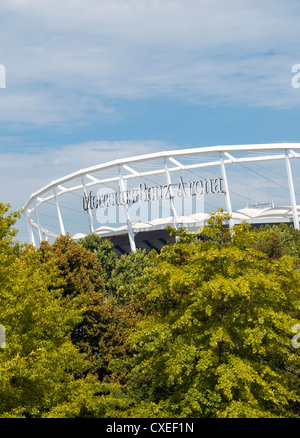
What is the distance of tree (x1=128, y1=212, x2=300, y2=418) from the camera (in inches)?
741

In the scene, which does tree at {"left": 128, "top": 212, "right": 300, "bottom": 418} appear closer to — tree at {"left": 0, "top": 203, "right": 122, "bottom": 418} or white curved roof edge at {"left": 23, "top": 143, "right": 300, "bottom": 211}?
tree at {"left": 0, "top": 203, "right": 122, "bottom": 418}

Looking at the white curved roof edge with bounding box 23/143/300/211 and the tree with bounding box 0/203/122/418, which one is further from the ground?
the white curved roof edge with bounding box 23/143/300/211

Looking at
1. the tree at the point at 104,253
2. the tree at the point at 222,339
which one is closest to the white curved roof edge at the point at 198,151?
the tree at the point at 104,253

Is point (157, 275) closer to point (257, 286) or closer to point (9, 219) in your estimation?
point (257, 286)

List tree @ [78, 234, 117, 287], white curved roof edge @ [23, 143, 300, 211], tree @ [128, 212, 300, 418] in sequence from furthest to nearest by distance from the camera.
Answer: white curved roof edge @ [23, 143, 300, 211] < tree @ [78, 234, 117, 287] < tree @ [128, 212, 300, 418]

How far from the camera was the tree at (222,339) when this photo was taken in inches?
741

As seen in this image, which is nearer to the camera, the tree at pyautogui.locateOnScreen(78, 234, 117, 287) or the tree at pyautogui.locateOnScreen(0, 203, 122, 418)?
the tree at pyautogui.locateOnScreen(0, 203, 122, 418)

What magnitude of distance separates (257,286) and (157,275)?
14.1 feet

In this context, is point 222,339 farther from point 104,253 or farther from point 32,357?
point 104,253

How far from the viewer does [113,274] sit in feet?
166

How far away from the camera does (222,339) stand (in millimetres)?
19062

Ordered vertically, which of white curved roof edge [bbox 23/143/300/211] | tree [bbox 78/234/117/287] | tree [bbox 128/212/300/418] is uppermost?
white curved roof edge [bbox 23/143/300/211]

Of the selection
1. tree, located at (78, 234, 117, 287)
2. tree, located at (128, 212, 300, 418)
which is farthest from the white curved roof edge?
tree, located at (128, 212, 300, 418)
